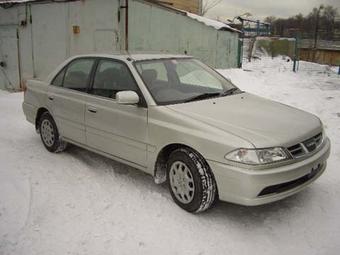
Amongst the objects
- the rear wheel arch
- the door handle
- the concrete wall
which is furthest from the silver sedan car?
the concrete wall

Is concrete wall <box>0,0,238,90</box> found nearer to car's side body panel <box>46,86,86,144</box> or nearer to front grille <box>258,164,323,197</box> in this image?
car's side body panel <box>46,86,86,144</box>

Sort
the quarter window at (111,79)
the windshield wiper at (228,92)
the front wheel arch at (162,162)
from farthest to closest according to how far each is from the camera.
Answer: the windshield wiper at (228,92) < the quarter window at (111,79) < the front wheel arch at (162,162)

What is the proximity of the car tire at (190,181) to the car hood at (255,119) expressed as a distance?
0.39 meters

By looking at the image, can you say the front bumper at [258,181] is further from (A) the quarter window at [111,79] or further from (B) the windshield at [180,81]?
(A) the quarter window at [111,79]

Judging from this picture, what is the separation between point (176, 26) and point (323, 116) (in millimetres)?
5574

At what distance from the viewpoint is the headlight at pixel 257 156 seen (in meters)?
3.37

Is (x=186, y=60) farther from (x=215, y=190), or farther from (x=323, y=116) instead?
(x=323, y=116)

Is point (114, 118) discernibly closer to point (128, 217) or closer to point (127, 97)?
point (127, 97)

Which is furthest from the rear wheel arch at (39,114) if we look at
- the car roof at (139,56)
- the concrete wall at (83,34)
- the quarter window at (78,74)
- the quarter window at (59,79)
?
the concrete wall at (83,34)

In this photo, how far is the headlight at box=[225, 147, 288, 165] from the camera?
3371 mm

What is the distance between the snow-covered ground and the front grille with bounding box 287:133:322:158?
0.67 m

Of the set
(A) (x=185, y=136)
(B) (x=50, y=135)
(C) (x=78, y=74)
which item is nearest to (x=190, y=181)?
(A) (x=185, y=136)

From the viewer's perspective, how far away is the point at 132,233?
11.6ft

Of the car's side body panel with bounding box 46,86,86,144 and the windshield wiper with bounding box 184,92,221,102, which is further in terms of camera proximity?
the car's side body panel with bounding box 46,86,86,144
